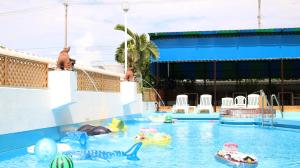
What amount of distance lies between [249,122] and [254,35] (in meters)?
9.04

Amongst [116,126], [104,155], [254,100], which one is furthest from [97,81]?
[104,155]

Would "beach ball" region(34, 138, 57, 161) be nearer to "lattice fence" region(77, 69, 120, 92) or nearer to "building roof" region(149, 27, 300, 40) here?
"lattice fence" region(77, 69, 120, 92)

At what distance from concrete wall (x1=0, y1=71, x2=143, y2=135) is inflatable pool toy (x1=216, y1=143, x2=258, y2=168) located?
4554mm

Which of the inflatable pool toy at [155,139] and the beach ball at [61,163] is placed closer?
the beach ball at [61,163]

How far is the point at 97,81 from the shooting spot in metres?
16.6

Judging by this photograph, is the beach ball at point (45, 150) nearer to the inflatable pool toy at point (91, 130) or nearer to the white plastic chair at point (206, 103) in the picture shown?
the inflatable pool toy at point (91, 130)

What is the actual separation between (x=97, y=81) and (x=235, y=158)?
32.1 feet

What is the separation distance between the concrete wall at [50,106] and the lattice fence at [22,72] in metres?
0.19

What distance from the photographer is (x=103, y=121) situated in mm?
16703

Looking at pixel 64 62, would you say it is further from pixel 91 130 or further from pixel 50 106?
pixel 91 130

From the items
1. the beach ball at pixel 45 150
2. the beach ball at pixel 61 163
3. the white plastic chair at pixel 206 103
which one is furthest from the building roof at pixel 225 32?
the beach ball at pixel 61 163

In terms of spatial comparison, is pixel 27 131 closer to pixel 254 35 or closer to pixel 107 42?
pixel 254 35

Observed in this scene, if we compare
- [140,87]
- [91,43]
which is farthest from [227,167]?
[91,43]

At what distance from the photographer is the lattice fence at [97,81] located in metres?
14.5
